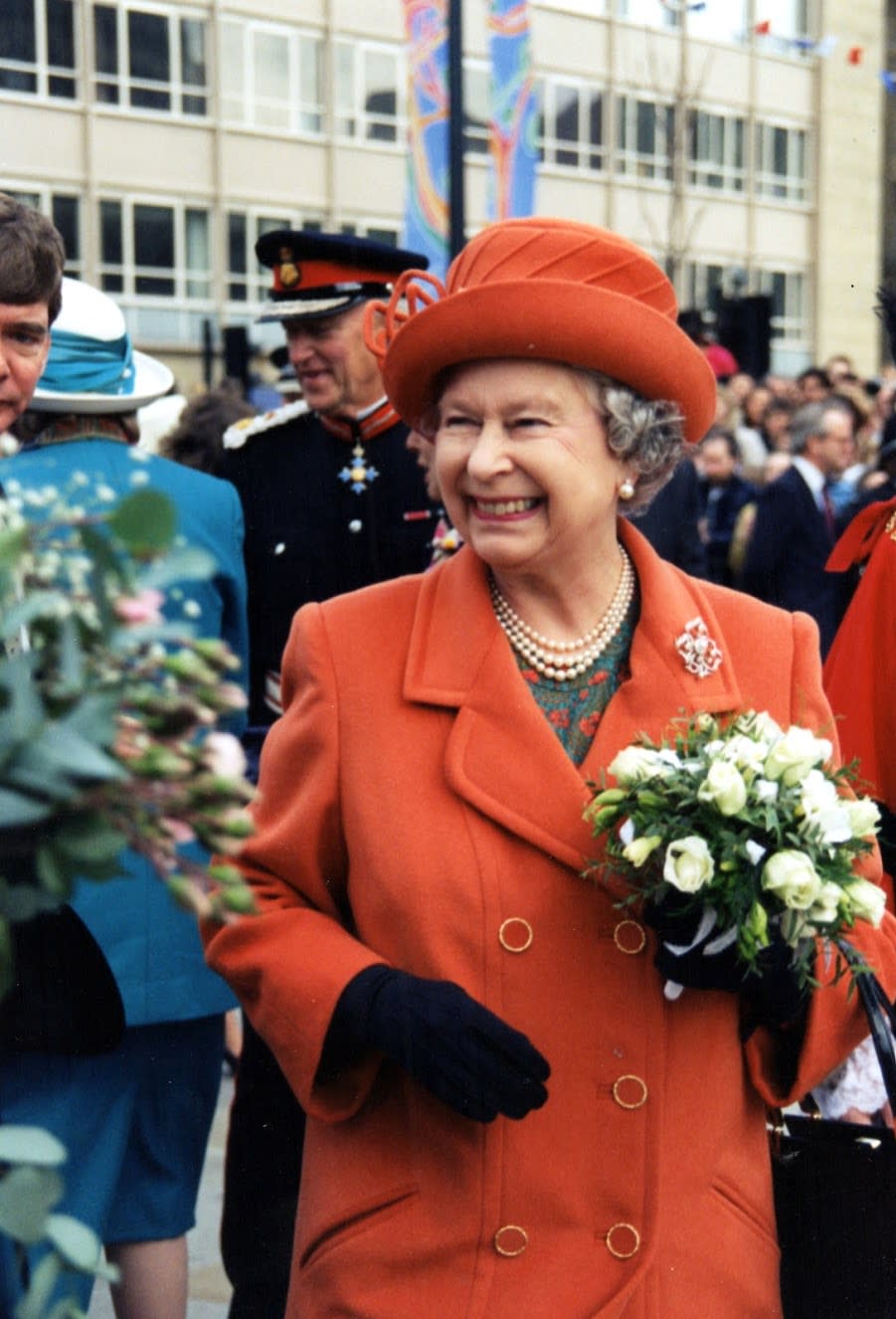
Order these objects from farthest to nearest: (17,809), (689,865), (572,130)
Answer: (572,130) → (689,865) → (17,809)

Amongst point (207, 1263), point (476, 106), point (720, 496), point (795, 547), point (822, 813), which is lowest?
point (207, 1263)

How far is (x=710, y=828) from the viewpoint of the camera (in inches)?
87.8

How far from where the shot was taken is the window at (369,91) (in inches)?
1186

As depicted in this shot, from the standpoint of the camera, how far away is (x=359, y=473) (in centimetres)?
452

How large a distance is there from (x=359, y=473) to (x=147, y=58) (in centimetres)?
2363

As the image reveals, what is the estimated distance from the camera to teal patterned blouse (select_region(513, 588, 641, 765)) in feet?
8.52

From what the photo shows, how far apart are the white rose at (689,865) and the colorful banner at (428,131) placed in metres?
6.59

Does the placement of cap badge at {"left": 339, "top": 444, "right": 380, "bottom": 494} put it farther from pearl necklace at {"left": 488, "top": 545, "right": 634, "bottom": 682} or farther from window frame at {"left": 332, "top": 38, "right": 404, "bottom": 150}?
window frame at {"left": 332, "top": 38, "right": 404, "bottom": 150}

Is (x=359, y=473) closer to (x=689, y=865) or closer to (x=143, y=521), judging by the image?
(x=689, y=865)

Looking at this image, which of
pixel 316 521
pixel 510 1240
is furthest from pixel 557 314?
pixel 316 521

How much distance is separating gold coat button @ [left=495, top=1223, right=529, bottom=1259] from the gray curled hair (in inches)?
37.7

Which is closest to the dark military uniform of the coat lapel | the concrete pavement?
the concrete pavement

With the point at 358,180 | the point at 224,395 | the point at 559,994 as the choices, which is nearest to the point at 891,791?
the point at 559,994

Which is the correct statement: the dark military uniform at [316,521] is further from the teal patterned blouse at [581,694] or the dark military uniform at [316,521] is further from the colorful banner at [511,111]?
the colorful banner at [511,111]
